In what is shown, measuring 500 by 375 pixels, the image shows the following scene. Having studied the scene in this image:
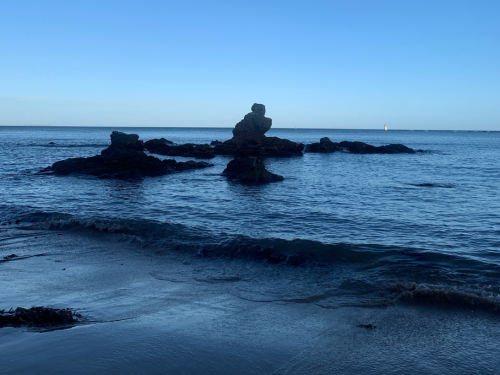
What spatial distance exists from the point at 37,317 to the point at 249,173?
76.6ft

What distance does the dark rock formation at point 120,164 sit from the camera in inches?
1328

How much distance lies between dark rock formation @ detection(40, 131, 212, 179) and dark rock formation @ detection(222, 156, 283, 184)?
6915 mm

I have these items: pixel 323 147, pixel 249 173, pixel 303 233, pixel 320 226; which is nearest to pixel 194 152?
pixel 323 147

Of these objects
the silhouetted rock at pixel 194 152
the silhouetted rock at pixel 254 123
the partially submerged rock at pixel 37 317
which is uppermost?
the silhouetted rock at pixel 254 123

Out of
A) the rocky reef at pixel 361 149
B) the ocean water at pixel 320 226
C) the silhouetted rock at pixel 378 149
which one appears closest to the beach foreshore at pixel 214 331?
the ocean water at pixel 320 226

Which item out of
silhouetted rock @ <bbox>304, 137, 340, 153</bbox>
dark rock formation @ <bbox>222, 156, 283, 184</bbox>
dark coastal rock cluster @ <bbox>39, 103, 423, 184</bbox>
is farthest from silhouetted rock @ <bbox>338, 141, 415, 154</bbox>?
dark rock formation @ <bbox>222, 156, 283, 184</bbox>

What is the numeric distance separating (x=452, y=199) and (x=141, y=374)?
66.4ft

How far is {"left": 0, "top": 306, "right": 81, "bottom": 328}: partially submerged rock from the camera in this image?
22.3ft

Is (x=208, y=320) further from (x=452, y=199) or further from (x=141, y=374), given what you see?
(x=452, y=199)

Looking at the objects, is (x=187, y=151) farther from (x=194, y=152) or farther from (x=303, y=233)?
(x=303, y=233)

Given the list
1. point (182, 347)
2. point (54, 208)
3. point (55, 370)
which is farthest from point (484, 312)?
point (54, 208)

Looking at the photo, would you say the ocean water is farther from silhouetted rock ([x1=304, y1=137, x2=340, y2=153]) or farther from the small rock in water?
silhouetted rock ([x1=304, y1=137, x2=340, y2=153])

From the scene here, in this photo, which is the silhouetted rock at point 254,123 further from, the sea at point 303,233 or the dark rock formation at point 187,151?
the sea at point 303,233

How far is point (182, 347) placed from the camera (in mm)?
6152
